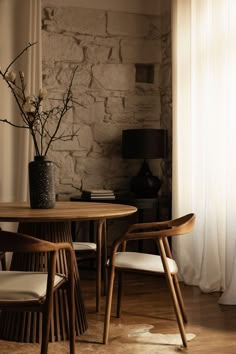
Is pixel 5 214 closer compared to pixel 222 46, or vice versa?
pixel 5 214

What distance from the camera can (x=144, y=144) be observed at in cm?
490

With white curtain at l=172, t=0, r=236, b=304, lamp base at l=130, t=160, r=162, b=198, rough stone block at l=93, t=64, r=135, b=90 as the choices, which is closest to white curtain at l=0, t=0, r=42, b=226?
rough stone block at l=93, t=64, r=135, b=90

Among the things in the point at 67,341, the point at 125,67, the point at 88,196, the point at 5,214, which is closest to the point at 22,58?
the point at 125,67

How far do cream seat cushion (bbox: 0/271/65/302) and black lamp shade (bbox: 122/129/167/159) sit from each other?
2.38 metres

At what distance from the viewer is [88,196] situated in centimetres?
491

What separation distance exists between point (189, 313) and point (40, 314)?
114 cm

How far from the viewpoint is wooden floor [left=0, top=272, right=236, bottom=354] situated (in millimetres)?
2926

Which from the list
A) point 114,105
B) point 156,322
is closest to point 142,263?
point 156,322

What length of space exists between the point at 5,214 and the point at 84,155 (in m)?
2.58

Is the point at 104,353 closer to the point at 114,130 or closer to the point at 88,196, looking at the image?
the point at 88,196

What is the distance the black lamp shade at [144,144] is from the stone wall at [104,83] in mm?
445

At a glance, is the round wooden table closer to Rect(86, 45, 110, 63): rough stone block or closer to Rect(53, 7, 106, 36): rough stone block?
Rect(86, 45, 110, 63): rough stone block

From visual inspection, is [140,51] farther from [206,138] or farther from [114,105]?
[206,138]

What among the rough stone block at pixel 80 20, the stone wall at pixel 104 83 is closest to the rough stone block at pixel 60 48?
the stone wall at pixel 104 83
